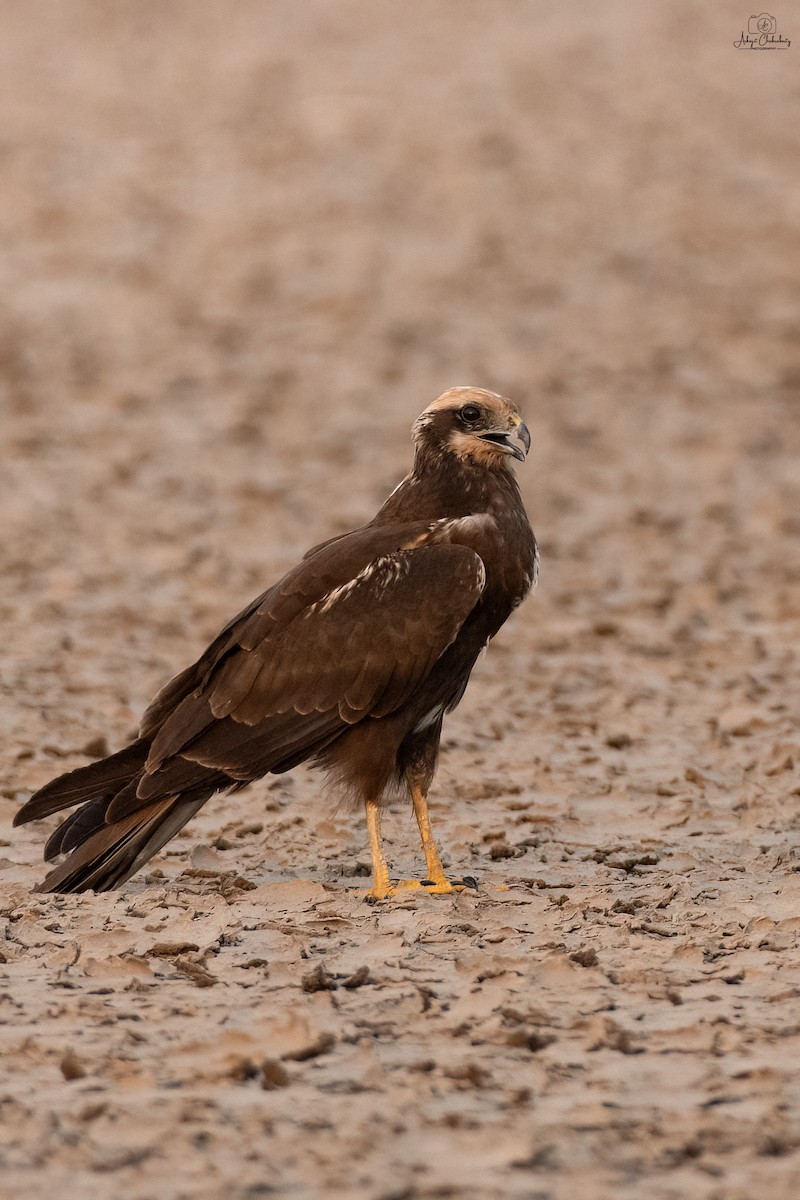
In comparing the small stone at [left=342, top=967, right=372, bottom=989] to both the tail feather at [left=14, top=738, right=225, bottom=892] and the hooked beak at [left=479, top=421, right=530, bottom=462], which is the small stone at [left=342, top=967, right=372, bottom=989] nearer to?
the tail feather at [left=14, top=738, right=225, bottom=892]

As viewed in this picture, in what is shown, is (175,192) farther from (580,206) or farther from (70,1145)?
(70,1145)

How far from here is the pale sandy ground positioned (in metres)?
4.10

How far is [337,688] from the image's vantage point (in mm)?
6109

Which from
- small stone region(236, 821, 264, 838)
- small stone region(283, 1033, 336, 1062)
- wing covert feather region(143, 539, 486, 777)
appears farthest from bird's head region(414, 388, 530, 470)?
small stone region(283, 1033, 336, 1062)

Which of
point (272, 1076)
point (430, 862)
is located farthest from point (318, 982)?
point (430, 862)

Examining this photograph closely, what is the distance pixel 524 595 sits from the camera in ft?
20.4

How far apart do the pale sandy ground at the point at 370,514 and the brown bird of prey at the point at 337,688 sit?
0.28 meters

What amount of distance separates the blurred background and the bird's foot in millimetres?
2149

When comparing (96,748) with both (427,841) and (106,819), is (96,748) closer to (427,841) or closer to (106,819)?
(106,819)

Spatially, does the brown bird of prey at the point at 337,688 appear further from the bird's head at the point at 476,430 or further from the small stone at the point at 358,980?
the small stone at the point at 358,980

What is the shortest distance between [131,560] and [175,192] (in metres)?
10.8

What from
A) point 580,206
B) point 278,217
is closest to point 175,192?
point 278,217

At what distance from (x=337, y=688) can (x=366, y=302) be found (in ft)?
44.3

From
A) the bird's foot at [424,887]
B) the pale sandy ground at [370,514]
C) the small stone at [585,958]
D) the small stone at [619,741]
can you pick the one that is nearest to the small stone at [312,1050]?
the pale sandy ground at [370,514]
